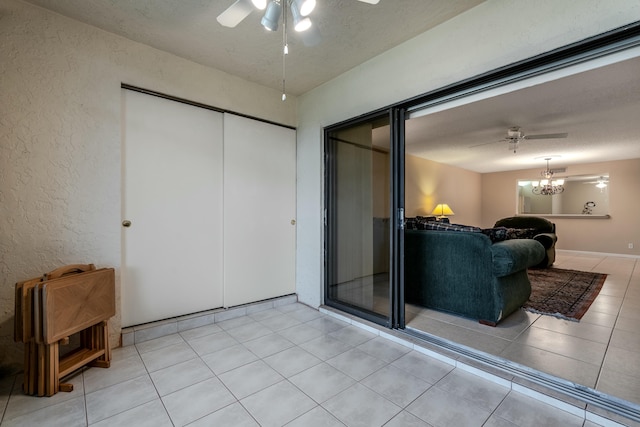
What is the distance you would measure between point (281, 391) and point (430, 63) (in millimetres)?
2574

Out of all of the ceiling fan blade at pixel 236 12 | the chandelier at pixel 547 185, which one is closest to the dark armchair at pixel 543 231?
the chandelier at pixel 547 185

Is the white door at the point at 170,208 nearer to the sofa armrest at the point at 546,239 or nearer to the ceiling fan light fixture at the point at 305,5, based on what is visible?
the ceiling fan light fixture at the point at 305,5

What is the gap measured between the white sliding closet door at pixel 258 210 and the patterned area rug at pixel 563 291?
2.79m

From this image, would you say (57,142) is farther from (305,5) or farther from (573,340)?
(573,340)

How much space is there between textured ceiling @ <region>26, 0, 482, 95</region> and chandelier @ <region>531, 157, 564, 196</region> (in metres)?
6.31

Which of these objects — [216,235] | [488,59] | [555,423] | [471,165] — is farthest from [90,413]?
[471,165]

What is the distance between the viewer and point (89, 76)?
2158mm

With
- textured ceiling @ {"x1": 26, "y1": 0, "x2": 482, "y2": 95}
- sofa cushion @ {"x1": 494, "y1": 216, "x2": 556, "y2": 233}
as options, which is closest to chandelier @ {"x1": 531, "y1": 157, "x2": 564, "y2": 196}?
sofa cushion @ {"x1": 494, "y1": 216, "x2": 556, "y2": 233}

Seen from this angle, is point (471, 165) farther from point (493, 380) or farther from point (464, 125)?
point (493, 380)

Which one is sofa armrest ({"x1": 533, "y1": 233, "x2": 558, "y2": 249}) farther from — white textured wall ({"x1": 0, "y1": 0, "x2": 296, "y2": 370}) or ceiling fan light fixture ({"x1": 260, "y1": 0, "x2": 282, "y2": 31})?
white textured wall ({"x1": 0, "y1": 0, "x2": 296, "y2": 370})

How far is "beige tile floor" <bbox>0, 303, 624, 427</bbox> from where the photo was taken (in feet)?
4.82

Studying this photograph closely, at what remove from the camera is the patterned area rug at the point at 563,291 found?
292 cm

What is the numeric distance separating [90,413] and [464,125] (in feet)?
16.6

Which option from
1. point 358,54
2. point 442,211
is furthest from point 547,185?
Answer: point 358,54
